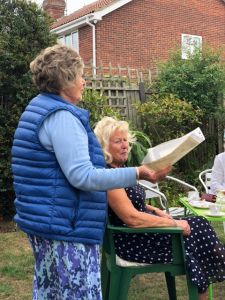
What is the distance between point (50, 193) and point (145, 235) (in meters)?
1.07

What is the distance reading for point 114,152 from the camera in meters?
2.84

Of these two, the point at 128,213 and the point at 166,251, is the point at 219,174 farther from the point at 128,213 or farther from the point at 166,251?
the point at 128,213

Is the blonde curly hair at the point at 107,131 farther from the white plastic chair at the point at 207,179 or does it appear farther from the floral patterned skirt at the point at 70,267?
the white plastic chair at the point at 207,179

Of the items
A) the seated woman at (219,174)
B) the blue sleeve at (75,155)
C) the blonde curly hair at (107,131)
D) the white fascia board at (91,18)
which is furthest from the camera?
the white fascia board at (91,18)

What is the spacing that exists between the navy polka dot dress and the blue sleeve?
90cm

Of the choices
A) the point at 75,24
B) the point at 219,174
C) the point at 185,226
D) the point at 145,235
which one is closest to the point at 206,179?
→ the point at 219,174

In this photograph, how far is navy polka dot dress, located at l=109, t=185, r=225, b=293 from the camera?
284 cm

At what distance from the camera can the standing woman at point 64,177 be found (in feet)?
6.37

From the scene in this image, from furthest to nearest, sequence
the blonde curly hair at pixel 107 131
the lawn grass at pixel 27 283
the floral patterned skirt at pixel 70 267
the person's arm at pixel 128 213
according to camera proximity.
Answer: the lawn grass at pixel 27 283, the blonde curly hair at pixel 107 131, the person's arm at pixel 128 213, the floral patterned skirt at pixel 70 267

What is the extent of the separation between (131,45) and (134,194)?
45.6 feet

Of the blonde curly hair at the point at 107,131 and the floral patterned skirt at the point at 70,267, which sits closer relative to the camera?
the floral patterned skirt at the point at 70,267

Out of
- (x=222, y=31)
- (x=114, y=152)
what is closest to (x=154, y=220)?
(x=114, y=152)

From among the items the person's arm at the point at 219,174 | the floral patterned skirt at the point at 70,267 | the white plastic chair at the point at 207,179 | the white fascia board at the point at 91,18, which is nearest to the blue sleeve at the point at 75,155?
the floral patterned skirt at the point at 70,267

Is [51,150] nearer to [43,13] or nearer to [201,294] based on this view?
[201,294]
